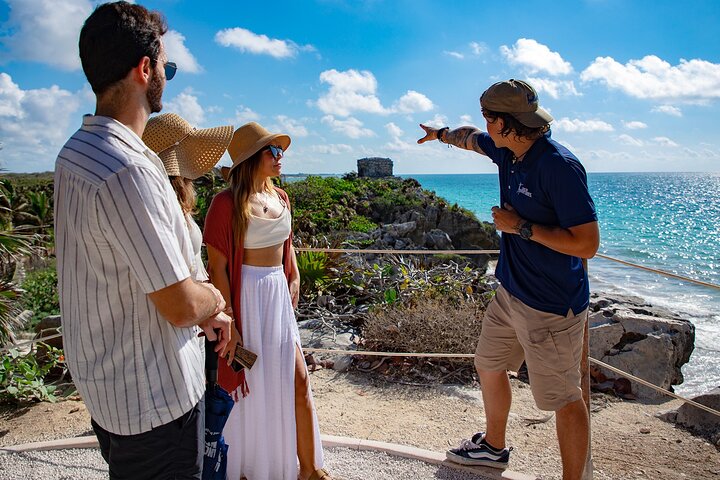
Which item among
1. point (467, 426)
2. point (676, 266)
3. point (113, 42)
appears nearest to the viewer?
point (113, 42)

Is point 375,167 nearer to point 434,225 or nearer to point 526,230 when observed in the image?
point 434,225

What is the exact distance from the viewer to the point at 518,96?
2.64 metres

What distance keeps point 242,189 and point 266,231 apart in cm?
25

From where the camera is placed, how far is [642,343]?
5871 millimetres

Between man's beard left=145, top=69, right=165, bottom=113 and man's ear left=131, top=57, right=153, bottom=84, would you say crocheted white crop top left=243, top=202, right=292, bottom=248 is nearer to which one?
man's beard left=145, top=69, right=165, bottom=113

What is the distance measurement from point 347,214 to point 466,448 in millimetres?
9645

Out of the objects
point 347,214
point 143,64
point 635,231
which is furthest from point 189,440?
point 635,231

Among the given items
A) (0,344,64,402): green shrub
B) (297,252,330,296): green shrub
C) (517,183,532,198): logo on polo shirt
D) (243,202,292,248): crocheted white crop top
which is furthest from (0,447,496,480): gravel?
(297,252,330,296): green shrub

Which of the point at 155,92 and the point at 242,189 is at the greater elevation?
the point at 155,92

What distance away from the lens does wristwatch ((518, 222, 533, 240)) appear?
2627 millimetres

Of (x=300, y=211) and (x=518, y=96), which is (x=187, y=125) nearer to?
(x=518, y=96)

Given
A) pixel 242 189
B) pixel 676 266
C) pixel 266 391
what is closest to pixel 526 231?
pixel 242 189

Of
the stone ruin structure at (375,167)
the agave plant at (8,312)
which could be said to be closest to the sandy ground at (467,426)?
the agave plant at (8,312)

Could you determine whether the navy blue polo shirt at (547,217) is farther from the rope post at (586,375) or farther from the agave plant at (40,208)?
the agave plant at (40,208)
